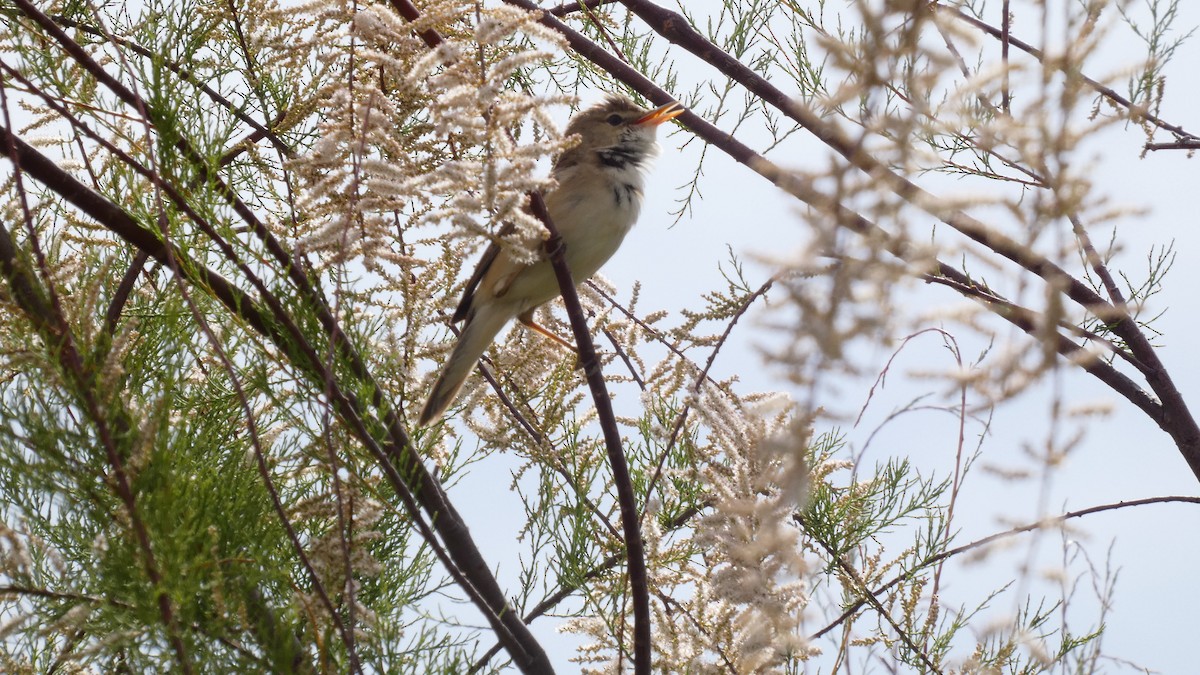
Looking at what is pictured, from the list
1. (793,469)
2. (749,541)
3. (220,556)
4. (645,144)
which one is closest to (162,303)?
(220,556)

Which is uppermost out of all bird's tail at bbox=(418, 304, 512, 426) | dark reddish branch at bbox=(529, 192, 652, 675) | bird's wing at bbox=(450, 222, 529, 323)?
bird's wing at bbox=(450, 222, 529, 323)

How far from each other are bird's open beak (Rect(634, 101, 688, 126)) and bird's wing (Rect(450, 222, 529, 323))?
2.06 ft

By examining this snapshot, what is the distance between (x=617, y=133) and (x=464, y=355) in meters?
1.31

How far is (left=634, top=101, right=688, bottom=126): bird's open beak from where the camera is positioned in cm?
341

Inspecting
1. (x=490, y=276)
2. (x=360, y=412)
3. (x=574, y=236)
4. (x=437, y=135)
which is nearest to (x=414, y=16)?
(x=437, y=135)

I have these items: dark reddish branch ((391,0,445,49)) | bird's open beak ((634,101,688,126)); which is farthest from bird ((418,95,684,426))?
dark reddish branch ((391,0,445,49))

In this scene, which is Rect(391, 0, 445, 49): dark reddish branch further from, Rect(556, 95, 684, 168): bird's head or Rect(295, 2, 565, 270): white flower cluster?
Rect(556, 95, 684, 168): bird's head

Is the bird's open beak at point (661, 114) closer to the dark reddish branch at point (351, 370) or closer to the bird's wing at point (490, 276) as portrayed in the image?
the bird's wing at point (490, 276)

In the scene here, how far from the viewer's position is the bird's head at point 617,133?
393 centimetres

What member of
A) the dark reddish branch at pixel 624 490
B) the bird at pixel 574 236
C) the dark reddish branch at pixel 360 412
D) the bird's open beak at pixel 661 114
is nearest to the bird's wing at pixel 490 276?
the bird at pixel 574 236

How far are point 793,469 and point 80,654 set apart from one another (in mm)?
1173

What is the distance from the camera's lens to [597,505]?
2.61 metres

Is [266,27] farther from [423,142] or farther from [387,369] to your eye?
[387,369]

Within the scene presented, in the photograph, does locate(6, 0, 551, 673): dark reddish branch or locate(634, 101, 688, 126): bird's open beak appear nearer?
locate(6, 0, 551, 673): dark reddish branch
